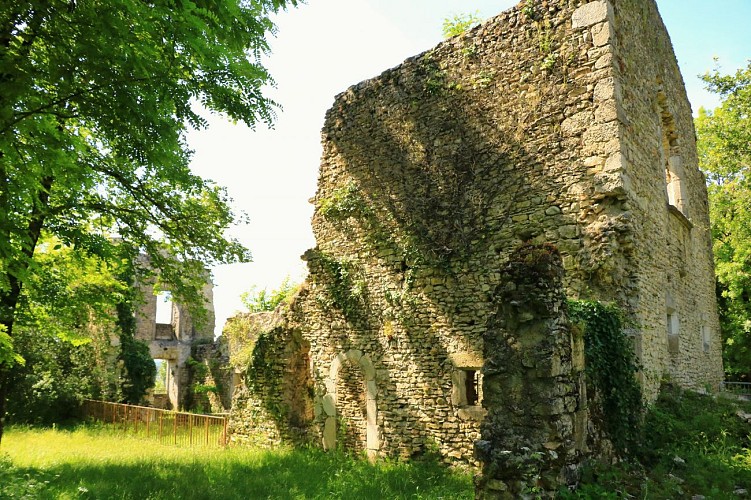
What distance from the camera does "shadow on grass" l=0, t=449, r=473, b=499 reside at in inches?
293

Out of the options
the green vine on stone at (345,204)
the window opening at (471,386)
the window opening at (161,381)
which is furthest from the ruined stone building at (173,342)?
the window opening at (471,386)

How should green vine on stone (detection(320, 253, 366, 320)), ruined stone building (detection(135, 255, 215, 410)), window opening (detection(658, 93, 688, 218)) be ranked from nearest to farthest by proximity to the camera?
green vine on stone (detection(320, 253, 366, 320)) → window opening (detection(658, 93, 688, 218)) → ruined stone building (detection(135, 255, 215, 410))

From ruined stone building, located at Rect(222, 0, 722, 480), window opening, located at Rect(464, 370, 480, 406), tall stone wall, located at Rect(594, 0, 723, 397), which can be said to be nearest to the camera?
ruined stone building, located at Rect(222, 0, 722, 480)

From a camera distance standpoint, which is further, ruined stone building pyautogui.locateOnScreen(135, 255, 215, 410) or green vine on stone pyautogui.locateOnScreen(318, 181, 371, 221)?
ruined stone building pyautogui.locateOnScreen(135, 255, 215, 410)

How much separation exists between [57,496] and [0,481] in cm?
80

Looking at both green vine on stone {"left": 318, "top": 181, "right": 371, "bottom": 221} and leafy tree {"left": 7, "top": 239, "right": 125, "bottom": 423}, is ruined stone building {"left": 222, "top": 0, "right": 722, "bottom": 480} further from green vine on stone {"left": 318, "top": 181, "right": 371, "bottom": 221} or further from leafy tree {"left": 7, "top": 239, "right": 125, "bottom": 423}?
leafy tree {"left": 7, "top": 239, "right": 125, "bottom": 423}

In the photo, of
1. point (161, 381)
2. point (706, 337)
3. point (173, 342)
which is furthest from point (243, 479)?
point (161, 381)

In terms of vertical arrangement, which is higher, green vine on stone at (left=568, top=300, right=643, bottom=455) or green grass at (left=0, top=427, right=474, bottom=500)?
green vine on stone at (left=568, top=300, right=643, bottom=455)

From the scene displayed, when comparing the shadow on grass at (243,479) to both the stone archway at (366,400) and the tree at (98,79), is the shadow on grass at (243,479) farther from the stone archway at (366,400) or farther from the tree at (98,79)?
the tree at (98,79)

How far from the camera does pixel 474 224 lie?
9234 mm

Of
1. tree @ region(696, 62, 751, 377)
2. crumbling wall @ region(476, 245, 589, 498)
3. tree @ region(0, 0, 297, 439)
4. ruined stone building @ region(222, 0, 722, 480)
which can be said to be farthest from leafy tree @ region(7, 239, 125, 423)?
tree @ region(696, 62, 751, 377)

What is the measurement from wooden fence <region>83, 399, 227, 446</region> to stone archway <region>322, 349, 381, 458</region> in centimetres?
317

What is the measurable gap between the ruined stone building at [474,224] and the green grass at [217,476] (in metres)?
0.72

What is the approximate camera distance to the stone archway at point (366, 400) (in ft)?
32.4
